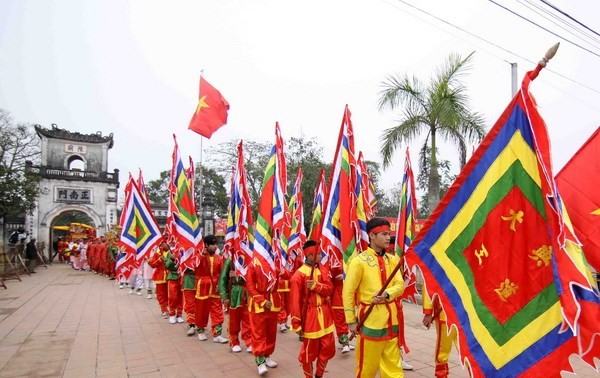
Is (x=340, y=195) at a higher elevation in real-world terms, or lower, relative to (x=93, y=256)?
higher

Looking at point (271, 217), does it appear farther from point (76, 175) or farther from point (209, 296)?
point (76, 175)

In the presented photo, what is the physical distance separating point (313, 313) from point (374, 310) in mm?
1028

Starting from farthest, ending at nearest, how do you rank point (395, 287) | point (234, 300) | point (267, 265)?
point (234, 300) < point (267, 265) < point (395, 287)

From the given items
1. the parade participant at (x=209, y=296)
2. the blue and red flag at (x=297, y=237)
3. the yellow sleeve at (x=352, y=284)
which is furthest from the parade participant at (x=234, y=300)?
the yellow sleeve at (x=352, y=284)

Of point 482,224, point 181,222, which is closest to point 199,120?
point 181,222

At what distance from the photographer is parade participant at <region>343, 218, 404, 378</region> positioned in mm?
3535

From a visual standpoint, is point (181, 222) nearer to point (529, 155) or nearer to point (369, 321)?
point (369, 321)

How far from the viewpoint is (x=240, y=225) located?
6020 millimetres

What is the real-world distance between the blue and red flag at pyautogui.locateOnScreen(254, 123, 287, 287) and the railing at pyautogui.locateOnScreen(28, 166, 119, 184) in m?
29.2

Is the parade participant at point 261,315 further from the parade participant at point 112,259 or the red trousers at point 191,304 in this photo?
the parade participant at point 112,259

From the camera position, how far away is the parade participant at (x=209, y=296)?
661 cm

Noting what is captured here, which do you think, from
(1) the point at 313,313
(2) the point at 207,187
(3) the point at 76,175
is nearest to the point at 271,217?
(1) the point at 313,313

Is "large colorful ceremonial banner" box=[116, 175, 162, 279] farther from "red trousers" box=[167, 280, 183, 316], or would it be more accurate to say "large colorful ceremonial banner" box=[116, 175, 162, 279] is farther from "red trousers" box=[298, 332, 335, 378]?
"red trousers" box=[298, 332, 335, 378]

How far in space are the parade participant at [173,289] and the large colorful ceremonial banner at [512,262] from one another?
640cm
